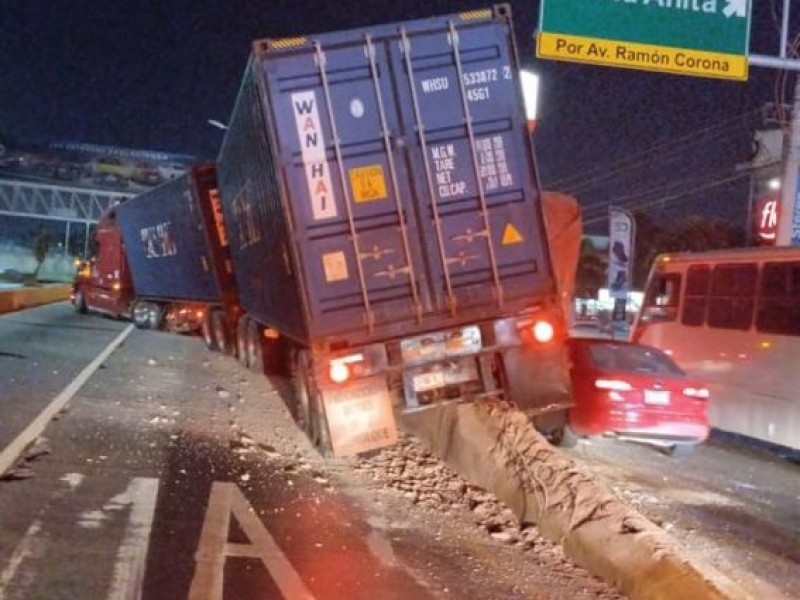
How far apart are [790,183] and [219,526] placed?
13.9 metres

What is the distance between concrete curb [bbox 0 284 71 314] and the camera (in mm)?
33781

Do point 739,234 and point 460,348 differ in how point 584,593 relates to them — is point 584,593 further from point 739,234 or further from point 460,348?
point 739,234

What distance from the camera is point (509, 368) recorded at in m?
10.8

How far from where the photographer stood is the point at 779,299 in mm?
13414

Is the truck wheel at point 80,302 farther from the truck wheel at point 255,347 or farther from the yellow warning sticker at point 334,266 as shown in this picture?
the yellow warning sticker at point 334,266

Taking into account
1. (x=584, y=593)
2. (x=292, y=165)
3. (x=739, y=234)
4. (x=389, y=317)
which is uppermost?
(x=292, y=165)

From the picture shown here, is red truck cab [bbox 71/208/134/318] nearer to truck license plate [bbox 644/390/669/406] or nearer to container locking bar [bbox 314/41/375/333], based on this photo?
truck license plate [bbox 644/390/669/406]

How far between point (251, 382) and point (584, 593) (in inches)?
430

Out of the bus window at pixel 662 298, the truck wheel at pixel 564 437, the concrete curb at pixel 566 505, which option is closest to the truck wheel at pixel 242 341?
the bus window at pixel 662 298

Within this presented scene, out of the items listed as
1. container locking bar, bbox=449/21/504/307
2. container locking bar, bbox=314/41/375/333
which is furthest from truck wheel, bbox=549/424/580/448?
container locking bar, bbox=314/41/375/333

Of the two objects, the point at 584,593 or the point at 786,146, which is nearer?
the point at 584,593

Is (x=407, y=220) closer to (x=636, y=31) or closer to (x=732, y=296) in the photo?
(x=732, y=296)

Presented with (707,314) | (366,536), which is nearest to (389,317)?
(366,536)

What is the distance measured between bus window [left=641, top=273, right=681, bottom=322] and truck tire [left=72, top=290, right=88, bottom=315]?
22.1m
